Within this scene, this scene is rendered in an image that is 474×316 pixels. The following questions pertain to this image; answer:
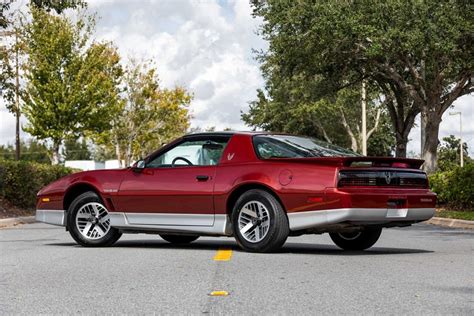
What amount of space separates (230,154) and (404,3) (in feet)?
50.1

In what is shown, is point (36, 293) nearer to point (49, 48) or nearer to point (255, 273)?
point (255, 273)

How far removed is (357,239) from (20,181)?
45.7 ft

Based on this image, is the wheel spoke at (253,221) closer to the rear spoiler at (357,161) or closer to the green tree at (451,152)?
the rear spoiler at (357,161)

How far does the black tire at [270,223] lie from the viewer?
28.9 ft

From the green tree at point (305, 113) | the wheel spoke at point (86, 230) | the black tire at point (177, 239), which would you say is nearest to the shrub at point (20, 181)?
the black tire at point (177, 239)

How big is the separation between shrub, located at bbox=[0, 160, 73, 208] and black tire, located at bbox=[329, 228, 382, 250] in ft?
42.0

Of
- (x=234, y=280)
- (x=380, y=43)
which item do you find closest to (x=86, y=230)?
(x=234, y=280)

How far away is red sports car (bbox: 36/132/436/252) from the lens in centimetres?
870

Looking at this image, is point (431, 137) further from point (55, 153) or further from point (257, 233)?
point (257, 233)

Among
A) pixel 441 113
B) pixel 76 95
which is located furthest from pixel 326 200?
pixel 76 95

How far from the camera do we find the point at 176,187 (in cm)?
968

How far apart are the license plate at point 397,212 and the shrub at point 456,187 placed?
10.8 meters

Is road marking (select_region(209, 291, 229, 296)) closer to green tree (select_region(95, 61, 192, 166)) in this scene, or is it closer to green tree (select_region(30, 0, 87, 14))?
green tree (select_region(30, 0, 87, 14))

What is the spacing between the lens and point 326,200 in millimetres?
8609
